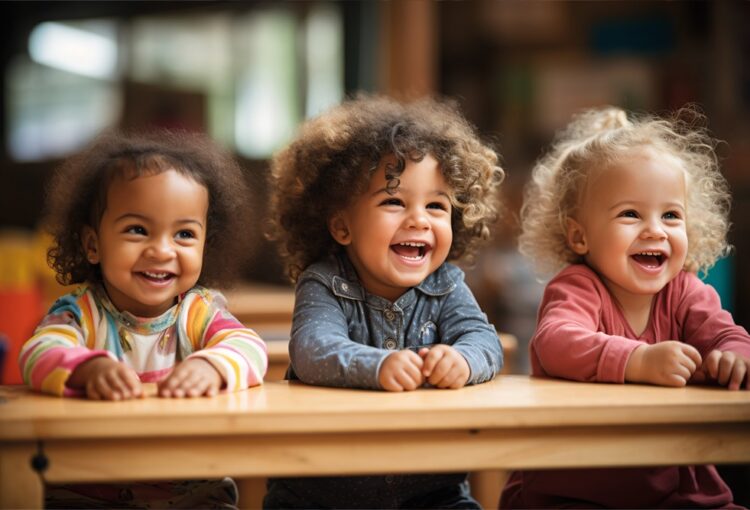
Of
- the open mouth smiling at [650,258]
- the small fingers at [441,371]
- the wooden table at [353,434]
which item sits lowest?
the wooden table at [353,434]

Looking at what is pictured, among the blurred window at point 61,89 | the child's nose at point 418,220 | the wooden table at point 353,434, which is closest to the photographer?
the wooden table at point 353,434

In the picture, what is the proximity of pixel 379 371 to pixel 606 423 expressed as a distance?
0.30m

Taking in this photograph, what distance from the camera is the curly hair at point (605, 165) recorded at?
1.45 metres

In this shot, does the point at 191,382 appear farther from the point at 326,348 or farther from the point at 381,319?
the point at 381,319

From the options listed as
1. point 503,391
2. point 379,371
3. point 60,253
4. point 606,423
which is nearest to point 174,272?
point 60,253

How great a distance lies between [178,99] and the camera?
17.5ft

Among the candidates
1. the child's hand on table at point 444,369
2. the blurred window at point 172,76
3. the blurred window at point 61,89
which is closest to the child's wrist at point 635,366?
the child's hand on table at point 444,369

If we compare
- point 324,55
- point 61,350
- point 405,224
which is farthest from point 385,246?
point 324,55

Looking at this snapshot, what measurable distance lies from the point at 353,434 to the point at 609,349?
425 mm

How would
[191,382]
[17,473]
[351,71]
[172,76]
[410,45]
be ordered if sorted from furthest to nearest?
[172,76], [351,71], [410,45], [191,382], [17,473]

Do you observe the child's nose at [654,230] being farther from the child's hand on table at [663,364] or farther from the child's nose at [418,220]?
the child's nose at [418,220]

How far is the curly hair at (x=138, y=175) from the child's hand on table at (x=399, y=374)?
1.23 ft

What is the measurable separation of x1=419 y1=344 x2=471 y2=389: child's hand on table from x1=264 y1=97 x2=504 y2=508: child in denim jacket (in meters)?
0.04

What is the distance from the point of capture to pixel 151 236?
1.27m
